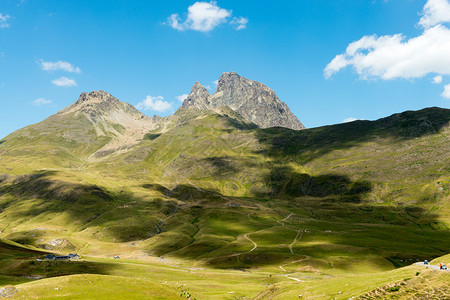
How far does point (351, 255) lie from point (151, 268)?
10807cm

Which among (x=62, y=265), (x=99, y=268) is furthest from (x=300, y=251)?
(x=62, y=265)

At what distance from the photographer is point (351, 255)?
554ft

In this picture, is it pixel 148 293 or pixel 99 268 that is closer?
pixel 148 293

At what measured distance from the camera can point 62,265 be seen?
11638cm

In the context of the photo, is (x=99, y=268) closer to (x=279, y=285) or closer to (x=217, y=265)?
(x=217, y=265)

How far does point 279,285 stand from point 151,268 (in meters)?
71.8

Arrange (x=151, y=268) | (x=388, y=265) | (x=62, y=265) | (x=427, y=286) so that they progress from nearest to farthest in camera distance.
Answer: (x=427, y=286)
(x=62, y=265)
(x=151, y=268)
(x=388, y=265)

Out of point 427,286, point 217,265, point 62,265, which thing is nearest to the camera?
point 427,286

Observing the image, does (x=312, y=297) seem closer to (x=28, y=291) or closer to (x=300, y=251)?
(x=28, y=291)

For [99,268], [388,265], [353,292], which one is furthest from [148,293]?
[388,265]

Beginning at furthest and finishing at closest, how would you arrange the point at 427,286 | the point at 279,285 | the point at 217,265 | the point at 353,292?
the point at 217,265
the point at 279,285
the point at 353,292
the point at 427,286

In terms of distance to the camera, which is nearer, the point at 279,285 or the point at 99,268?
the point at 279,285

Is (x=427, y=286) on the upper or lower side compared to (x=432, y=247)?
upper

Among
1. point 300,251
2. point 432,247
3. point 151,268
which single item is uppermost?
point 151,268
